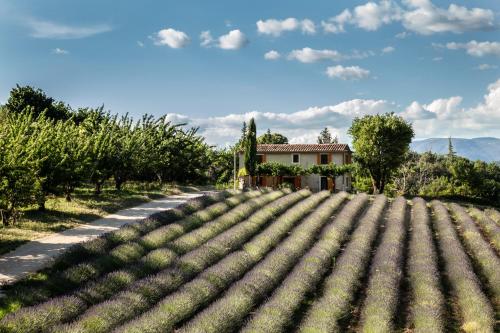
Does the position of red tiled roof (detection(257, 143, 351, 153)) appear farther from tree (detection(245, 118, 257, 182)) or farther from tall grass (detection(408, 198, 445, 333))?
tall grass (detection(408, 198, 445, 333))

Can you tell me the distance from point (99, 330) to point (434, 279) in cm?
895

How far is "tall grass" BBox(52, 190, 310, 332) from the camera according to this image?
8570mm

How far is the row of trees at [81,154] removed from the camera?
16.4 m

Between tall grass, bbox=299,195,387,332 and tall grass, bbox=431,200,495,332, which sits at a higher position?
tall grass, bbox=299,195,387,332

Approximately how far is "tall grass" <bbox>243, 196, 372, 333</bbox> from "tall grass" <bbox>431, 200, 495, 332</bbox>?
11.6 ft

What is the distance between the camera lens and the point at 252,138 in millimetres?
38812

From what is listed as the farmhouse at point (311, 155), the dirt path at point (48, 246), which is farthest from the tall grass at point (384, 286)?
the farmhouse at point (311, 155)

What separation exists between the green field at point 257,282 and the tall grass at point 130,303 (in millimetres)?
27

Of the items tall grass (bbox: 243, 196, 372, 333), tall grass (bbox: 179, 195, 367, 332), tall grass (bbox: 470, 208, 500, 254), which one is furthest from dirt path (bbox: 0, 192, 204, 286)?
tall grass (bbox: 470, 208, 500, 254)

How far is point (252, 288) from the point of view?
37.7ft

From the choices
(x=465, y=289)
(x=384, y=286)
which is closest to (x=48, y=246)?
(x=384, y=286)

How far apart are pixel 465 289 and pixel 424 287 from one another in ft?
3.77

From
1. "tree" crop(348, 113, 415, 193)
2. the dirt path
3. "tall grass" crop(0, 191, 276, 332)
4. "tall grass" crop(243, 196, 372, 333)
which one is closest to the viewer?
"tall grass" crop(0, 191, 276, 332)

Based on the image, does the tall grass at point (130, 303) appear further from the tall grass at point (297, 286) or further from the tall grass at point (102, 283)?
the tall grass at point (297, 286)
